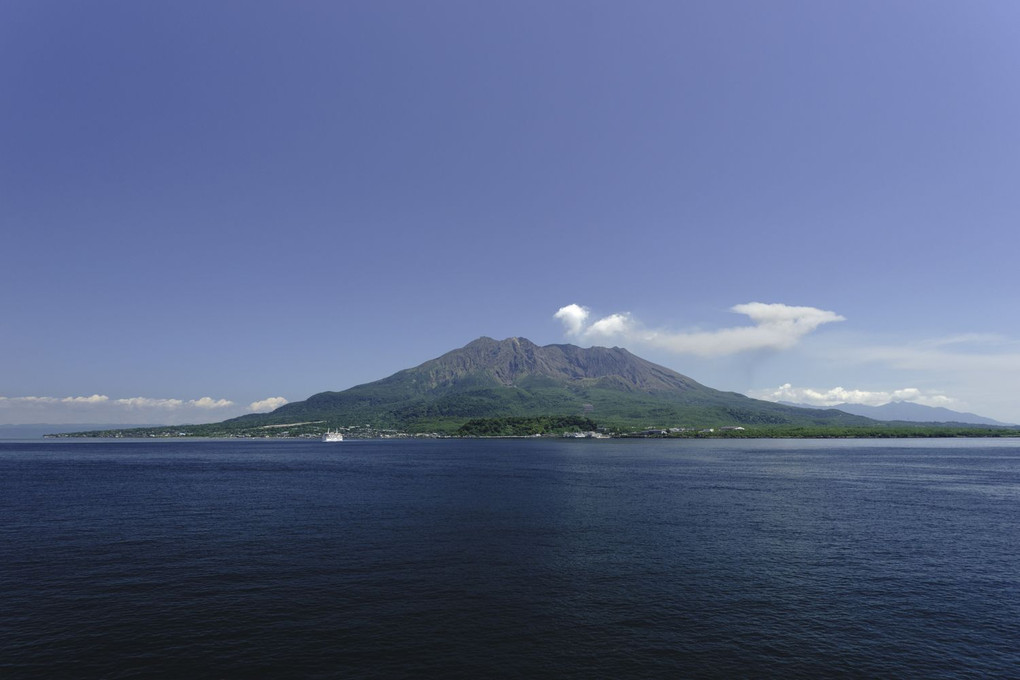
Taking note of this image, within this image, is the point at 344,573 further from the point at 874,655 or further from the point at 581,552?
the point at 874,655

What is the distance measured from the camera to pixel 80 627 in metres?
40.8

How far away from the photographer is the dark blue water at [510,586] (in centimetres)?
3634

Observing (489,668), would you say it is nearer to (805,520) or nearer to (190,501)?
(805,520)

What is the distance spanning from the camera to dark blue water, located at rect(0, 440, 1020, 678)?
1431 inches

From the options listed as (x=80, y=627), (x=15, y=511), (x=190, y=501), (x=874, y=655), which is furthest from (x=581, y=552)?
(x=15, y=511)

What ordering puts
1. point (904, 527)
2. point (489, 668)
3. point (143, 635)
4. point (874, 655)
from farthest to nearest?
point (904, 527) → point (143, 635) → point (874, 655) → point (489, 668)

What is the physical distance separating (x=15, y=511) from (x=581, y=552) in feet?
336

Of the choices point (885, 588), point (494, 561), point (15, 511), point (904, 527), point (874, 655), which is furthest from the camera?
point (15, 511)

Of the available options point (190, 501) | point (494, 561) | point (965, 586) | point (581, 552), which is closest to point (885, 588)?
point (965, 586)

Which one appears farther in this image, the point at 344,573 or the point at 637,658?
the point at 344,573

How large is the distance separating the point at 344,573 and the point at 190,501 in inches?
2636

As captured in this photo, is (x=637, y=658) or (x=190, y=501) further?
(x=190, y=501)

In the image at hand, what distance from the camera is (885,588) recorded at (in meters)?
50.7

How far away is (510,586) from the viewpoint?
50.9 m
